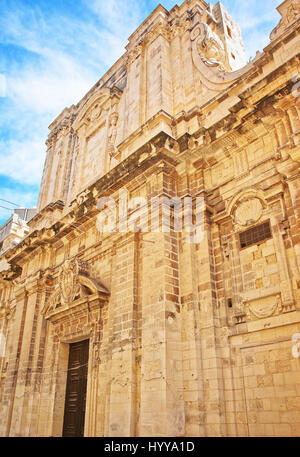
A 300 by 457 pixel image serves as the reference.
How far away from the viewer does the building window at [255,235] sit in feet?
22.4

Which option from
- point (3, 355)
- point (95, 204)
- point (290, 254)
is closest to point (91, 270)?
point (95, 204)

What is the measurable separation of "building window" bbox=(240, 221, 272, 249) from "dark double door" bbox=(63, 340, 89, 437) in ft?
17.2

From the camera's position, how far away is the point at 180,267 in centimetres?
777

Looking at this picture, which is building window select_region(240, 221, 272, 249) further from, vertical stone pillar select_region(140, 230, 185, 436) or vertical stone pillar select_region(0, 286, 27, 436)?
vertical stone pillar select_region(0, 286, 27, 436)

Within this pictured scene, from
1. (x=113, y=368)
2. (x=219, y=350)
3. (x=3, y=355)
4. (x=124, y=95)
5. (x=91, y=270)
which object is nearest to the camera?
(x=219, y=350)

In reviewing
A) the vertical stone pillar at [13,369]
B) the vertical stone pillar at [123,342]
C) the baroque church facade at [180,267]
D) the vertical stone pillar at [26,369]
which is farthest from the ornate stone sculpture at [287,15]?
the vertical stone pillar at [13,369]

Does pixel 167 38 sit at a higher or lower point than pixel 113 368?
higher

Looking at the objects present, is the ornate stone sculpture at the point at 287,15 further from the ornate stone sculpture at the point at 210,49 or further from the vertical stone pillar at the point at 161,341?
the vertical stone pillar at the point at 161,341

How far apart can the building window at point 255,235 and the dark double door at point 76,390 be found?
17.2ft

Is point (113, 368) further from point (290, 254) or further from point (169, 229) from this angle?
point (290, 254)

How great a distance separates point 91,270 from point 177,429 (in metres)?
5.16

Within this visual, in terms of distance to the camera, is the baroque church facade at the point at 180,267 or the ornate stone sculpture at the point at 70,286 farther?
the ornate stone sculpture at the point at 70,286

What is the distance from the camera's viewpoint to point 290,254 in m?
6.27

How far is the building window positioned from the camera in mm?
6820
